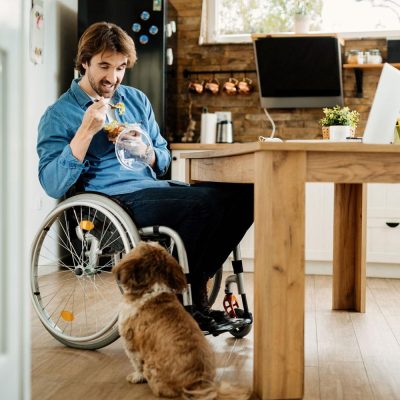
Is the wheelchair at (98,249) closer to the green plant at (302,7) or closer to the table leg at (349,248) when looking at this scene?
the table leg at (349,248)

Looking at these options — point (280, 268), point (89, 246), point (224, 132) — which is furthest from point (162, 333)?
point (224, 132)

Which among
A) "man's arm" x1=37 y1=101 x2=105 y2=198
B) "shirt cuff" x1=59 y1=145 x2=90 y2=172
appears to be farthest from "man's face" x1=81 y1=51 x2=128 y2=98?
"shirt cuff" x1=59 y1=145 x2=90 y2=172

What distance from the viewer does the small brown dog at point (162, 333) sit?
70.2 inches

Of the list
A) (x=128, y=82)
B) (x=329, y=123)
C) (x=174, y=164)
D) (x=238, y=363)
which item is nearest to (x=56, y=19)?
(x=128, y=82)

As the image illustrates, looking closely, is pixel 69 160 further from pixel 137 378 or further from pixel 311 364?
pixel 311 364

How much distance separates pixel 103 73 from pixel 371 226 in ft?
7.66

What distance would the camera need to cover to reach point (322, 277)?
4.29 m

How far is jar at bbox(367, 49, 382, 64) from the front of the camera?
4.66m

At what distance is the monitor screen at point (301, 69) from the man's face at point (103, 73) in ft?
7.48

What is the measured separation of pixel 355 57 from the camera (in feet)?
15.3

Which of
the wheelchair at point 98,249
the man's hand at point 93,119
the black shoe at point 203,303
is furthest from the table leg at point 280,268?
the man's hand at point 93,119

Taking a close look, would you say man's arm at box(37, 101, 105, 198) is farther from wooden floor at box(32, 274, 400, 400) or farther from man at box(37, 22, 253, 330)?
wooden floor at box(32, 274, 400, 400)

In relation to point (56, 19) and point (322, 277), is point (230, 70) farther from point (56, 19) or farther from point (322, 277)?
point (322, 277)

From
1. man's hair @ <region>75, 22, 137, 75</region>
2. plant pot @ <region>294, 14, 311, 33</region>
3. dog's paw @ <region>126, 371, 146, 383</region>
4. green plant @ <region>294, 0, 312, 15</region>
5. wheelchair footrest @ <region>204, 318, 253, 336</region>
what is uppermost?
green plant @ <region>294, 0, 312, 15</region>
